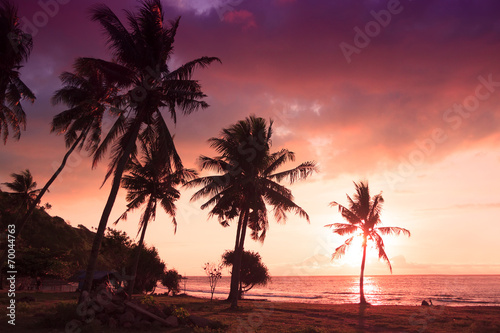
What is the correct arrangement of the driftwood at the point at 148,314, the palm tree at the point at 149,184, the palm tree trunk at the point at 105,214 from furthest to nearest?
the palm tree at the point at 149,184 < the palm tree trunk at the point at 105,214 < the driftwood at the point at 148,314

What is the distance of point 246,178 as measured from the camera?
23.5 meters

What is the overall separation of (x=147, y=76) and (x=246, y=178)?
10.5 metres

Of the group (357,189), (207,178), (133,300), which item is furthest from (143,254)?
(133,300)

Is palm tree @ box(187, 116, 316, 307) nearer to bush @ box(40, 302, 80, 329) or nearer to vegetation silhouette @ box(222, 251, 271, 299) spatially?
bush @ box(40, 302, 80, 329)

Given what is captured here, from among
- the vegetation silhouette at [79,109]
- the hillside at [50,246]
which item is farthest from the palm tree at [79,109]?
the hillside at [50,246]

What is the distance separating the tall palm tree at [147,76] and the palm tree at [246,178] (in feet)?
26.3

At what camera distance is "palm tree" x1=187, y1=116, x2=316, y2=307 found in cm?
2358

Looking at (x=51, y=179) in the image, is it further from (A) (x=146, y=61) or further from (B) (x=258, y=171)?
(B) (x=258, y=171)

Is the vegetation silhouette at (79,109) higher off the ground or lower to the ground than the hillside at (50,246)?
higher

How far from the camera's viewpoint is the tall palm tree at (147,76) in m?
14.9

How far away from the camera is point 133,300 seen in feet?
43.0

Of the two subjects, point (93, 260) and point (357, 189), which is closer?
point (93, 260)

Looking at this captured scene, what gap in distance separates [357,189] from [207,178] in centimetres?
1434

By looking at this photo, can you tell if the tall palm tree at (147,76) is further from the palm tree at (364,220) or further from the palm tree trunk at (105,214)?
the palm tree at (364,220)
